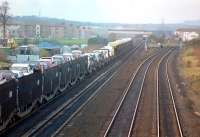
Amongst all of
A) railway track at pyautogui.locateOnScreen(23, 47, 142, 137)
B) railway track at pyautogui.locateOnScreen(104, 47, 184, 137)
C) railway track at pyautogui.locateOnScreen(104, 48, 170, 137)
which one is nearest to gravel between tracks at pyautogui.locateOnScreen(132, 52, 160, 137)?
railway track at pyautogui.locateOnScreen(104, 47, 184, 137)

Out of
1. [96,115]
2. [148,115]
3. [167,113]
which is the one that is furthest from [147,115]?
[96,115]

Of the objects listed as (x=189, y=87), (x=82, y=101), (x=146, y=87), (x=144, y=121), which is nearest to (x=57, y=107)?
(x=82, y=101)

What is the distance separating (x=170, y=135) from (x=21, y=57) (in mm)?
38348

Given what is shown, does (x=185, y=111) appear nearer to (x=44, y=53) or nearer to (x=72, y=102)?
(x=72, y=102)

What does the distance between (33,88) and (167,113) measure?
7265 millimetres

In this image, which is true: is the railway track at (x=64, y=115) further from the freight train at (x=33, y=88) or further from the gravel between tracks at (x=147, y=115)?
the gravel between tracks at (x=147, y=115)

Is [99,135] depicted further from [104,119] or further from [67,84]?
[67,84]

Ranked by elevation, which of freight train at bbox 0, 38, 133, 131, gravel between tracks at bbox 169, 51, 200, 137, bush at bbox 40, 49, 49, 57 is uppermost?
freight train at bbox 0, 38, 133, 131

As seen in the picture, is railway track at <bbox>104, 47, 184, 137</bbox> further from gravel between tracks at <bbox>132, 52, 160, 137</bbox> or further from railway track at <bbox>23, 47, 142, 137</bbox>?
railway track at <bbox>23, 47, 142, 137</bbox>

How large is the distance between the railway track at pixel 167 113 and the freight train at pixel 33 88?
6.21 meters

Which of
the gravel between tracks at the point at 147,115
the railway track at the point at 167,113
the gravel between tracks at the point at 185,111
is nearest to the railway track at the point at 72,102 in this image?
the gravel between tracks at the point at 147,115

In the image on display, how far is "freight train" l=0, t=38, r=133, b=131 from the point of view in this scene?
1889cm

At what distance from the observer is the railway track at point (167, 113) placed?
2059cm

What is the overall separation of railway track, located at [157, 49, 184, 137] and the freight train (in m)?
6.21
